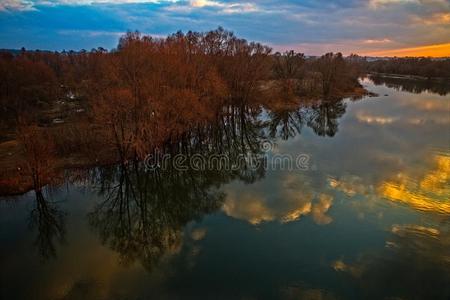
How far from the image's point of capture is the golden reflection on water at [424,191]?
19.2 m

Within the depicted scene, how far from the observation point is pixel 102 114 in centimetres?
2419

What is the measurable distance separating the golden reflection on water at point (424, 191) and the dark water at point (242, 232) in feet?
0.24

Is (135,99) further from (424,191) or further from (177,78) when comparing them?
(424,191)

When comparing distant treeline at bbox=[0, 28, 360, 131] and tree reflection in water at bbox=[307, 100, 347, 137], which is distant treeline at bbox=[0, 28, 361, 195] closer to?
distant treeline at bbox=[0, 28, 360, 131]

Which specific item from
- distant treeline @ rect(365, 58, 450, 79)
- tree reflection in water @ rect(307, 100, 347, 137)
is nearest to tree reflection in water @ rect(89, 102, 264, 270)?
tree reflection in water @ rect(307, 100, 347, 137)

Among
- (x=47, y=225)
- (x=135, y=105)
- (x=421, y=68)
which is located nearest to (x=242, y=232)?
(x=47, y=225)

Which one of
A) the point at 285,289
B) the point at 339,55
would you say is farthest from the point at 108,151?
the point at 339,55

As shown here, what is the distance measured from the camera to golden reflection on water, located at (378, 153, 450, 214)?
63.1ft

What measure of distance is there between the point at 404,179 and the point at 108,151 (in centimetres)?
2177

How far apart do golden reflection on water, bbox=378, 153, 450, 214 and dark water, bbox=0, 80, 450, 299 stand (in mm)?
72

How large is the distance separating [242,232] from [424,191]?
1236 centimetres

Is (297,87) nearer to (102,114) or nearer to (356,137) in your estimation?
(356,137)

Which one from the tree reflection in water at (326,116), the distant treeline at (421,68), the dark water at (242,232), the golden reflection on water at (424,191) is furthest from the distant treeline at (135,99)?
the distant treeline at (421,68)

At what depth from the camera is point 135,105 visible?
2597 cm
